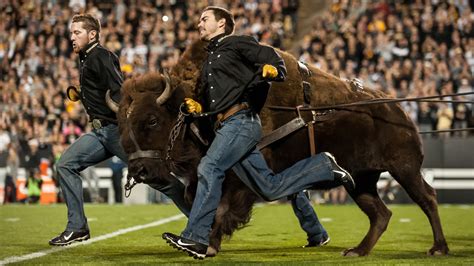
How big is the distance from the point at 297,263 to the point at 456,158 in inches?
524

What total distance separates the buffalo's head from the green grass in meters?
0.77

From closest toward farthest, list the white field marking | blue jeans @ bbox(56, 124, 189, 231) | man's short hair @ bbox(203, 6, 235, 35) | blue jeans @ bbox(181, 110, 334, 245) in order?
1. blue jeans @ bbox(181, 110, 334, 245)
2. man's short hair @ bbox(203, 6, 235, 35)
3. the white field marking
4. blue jeans @ bbox(56, 124, 189, 231)

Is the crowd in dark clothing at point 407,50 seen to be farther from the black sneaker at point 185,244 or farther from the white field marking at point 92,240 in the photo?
the black sneaker at point 185,244

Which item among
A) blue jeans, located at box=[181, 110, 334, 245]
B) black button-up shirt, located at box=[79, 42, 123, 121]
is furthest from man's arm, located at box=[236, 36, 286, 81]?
black button-up shirt, located at box=[79, 42, 123, 121]

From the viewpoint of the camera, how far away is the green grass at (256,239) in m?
8.95

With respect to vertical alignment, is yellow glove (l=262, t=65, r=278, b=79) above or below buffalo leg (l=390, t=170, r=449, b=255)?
above

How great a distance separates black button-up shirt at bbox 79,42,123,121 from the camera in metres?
9.86

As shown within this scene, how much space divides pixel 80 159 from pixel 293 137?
6.90 feet

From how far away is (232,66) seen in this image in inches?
330

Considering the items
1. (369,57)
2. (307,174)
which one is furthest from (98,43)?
(369,57)

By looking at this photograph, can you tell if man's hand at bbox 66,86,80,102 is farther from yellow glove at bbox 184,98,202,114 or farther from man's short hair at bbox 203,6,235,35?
man's short hair at bbox 203,6,235,35

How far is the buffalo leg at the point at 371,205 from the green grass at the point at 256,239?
198 mm

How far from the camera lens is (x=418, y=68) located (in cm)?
2278

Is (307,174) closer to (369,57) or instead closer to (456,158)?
(456,158)
